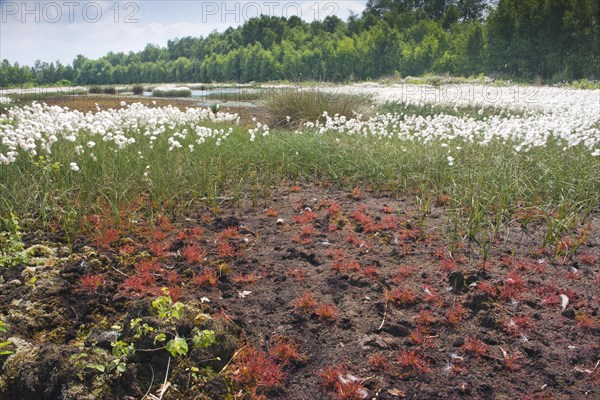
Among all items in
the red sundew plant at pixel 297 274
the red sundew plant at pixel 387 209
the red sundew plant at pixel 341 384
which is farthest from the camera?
the red sundew plant at pixel 387 209

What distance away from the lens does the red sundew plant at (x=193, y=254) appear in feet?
11.7

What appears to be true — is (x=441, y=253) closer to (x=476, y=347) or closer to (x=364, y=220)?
(x=364, y=220)

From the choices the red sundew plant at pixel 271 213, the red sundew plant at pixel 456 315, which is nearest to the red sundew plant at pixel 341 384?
the red sundew plant at pixel 456 315

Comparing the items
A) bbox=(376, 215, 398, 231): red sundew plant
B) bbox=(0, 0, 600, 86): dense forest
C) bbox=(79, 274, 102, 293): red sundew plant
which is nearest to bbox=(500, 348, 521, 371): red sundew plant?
bbox=(376, 215, 398, 231): red sundew plant

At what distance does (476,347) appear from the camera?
2656mm

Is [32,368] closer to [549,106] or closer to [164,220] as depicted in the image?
[164,220]

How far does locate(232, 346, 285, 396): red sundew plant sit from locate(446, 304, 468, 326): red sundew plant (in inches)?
44.9

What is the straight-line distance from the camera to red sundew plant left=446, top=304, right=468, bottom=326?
2889mm

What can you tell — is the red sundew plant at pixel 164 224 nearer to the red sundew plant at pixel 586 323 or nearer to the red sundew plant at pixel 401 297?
the red sundew plant at pixel 401 297

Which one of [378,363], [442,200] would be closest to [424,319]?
[378,363]

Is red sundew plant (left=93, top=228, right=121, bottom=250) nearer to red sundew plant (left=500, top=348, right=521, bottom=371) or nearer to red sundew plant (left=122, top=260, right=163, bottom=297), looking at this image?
red sundew plant (left=122, top=260, right=163, bottom=297)

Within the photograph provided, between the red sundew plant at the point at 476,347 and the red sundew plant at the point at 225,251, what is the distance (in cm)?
185

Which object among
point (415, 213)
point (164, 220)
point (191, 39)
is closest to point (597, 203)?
point (415, 213)

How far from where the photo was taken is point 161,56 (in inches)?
2122
